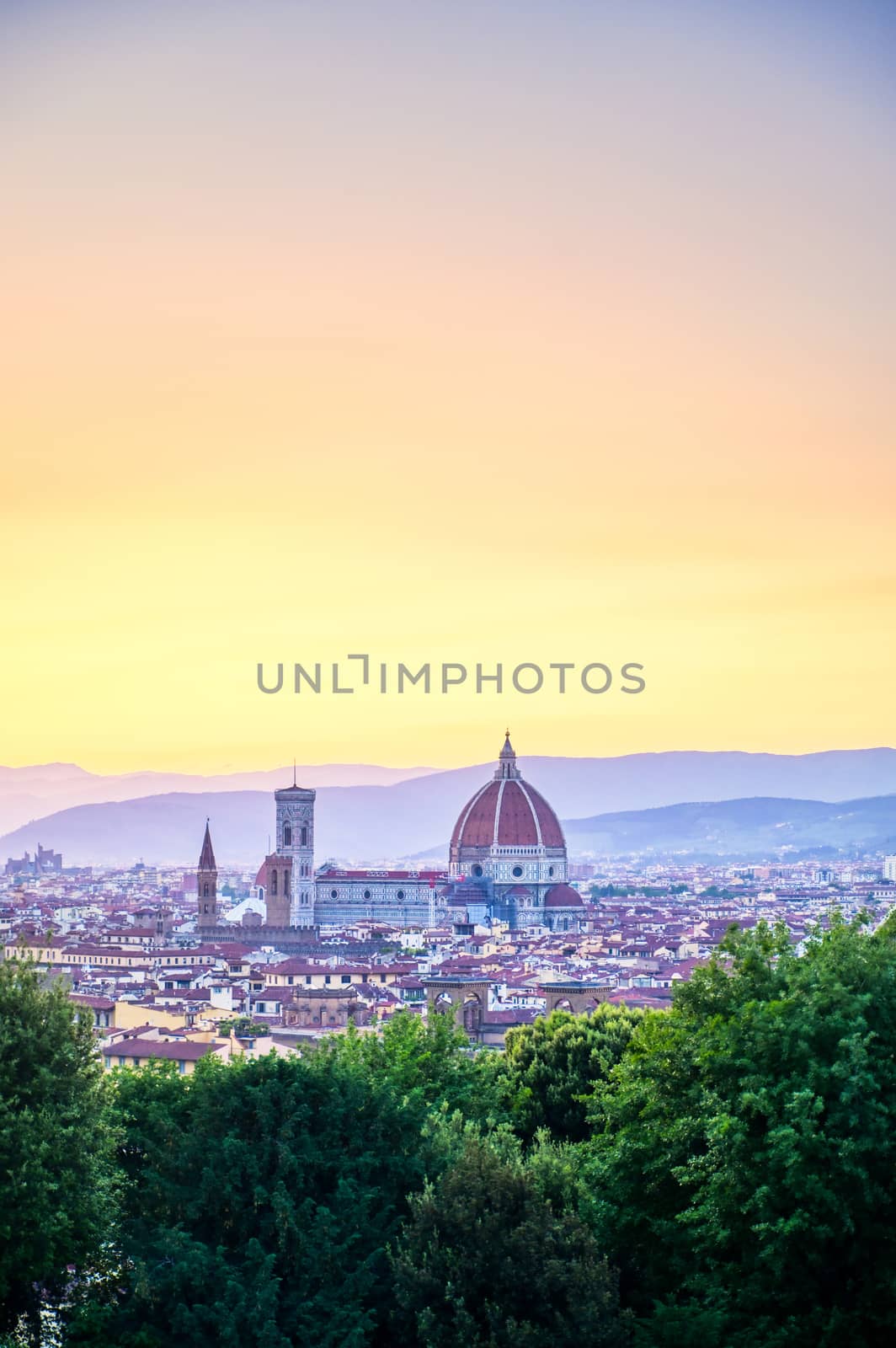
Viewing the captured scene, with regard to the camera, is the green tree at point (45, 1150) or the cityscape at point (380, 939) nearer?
the green tree at point (45, 1150)

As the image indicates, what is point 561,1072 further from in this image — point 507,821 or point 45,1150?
point 507,821

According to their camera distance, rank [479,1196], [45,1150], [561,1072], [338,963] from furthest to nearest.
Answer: [338,963] < [561,1072] < [45,1150] < [479,1196]

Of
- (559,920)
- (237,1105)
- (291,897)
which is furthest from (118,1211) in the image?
(559,920)

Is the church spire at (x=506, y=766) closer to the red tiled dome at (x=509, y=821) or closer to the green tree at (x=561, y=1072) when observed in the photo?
the red tiled dome at (x=509, y=821)

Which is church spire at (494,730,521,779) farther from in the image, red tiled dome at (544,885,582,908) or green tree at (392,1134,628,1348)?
green tree at (392,1134,628,1348)

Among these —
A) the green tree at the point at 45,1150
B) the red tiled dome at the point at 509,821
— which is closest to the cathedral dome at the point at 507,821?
the red tiled dome at the point at 509,821

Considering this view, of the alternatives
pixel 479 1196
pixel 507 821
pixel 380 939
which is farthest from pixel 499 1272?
pixel 507 821

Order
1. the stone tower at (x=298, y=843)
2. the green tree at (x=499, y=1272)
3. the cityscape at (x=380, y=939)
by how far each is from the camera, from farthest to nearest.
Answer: the stone tower at (x=298, y=843) → the cityscape at (x=380, y=939) → the green tree at (x=499, y=1272)
